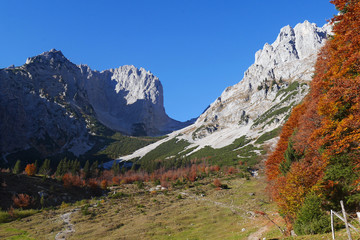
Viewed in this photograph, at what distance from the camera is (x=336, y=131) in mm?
17547

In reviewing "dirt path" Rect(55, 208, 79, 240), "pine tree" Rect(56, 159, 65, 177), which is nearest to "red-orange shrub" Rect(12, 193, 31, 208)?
"dirt path" Rect(55, 208, 79, 240)

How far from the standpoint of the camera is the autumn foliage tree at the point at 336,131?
17.1 m

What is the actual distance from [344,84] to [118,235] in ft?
133

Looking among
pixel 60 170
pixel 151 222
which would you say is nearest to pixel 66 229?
pixel 151 222

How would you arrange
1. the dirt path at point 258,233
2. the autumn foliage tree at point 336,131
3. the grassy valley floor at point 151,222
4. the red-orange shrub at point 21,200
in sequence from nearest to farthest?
the autumn foliage tree at point 336,131 → the dirt path at point 258,233 → the grassy valley floor at point 151,222 → the red-orange shrub at point 21,200

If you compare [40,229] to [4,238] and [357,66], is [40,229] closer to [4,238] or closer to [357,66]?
[4,238]

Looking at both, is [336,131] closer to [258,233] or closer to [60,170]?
[258,233]

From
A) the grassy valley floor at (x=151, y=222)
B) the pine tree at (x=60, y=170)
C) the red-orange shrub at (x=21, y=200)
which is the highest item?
the pine tree at (x=60, y=170)

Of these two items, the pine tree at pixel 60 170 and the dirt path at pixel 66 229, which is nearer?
the dirt path at pixel 66 229

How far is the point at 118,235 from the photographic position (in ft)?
126

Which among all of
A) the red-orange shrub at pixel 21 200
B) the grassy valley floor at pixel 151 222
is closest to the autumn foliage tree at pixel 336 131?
the grassy valley floor at pixel 151 222

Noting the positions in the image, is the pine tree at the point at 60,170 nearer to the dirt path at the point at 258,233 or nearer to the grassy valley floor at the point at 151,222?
the grassy valley floor at the point at 151,222

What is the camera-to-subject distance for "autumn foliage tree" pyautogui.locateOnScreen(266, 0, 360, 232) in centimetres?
1709

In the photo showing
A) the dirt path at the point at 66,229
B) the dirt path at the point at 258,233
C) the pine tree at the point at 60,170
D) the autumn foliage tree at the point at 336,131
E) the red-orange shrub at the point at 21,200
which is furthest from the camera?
the pine tree at the point at 60,170
